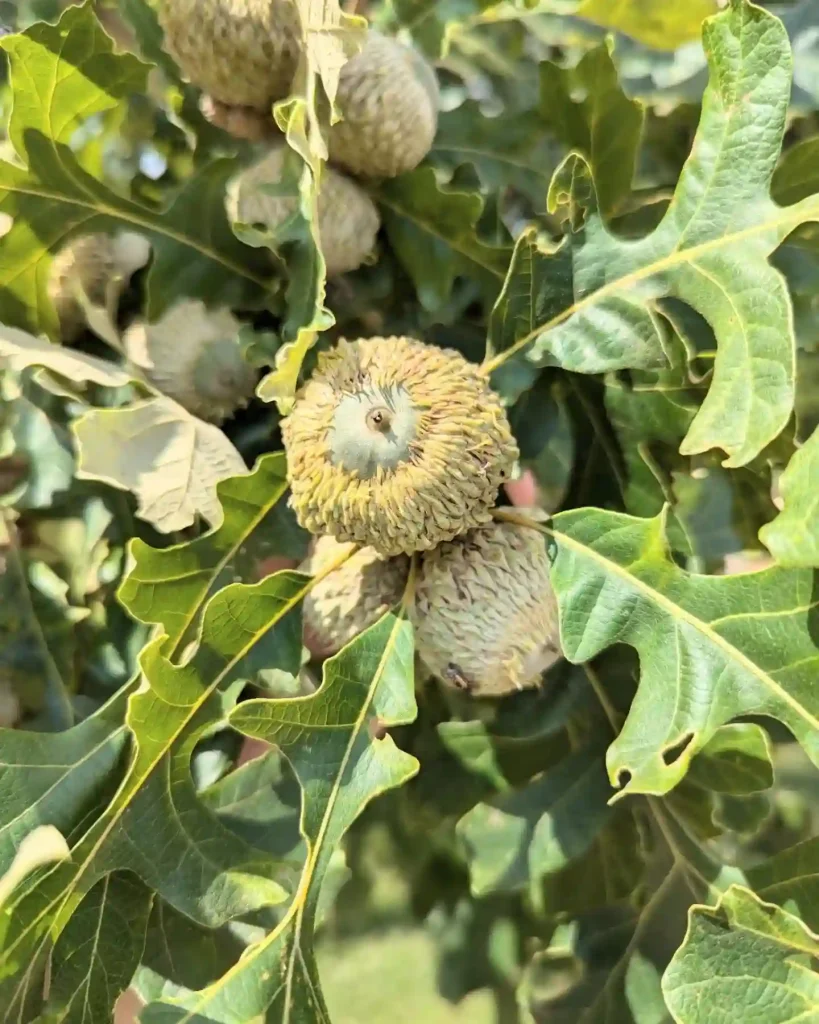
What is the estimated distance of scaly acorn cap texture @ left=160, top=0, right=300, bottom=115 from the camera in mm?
521

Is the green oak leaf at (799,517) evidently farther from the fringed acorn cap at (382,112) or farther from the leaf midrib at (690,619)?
the fringed acorn cap at (382,112)

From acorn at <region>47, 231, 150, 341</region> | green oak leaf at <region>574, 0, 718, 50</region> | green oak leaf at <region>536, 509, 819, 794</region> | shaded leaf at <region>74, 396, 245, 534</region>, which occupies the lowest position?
shaded leaf at <region>74, 396, 245, 534</region>

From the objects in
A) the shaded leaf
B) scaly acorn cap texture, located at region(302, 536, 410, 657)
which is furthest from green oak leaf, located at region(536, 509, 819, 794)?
the shaded leaf

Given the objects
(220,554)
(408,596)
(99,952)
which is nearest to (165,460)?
(220,554)

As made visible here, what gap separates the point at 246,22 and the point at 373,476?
0.93ft

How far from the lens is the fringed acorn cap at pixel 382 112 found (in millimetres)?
546

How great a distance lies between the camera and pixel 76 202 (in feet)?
1.89

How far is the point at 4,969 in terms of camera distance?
1.54ft

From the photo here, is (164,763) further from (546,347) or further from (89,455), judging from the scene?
(546,347)

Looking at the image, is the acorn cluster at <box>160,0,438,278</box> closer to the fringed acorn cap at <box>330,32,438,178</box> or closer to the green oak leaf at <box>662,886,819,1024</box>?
the fringed acorn cap at <box>330,32,438,178</box>

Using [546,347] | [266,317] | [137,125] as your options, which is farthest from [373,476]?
[137,125]

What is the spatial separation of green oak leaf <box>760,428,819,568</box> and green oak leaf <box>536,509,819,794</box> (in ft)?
0.15

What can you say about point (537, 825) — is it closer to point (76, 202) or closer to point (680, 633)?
point (680, 633)

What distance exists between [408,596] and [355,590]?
0.04m
